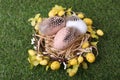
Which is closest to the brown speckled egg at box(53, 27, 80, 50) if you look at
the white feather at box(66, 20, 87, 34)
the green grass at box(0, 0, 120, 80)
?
the white feather at box(66, 20, 87, 34)

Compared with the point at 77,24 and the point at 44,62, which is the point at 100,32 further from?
the point at 44,62

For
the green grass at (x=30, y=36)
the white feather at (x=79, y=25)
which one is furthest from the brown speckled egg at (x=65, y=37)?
the green grass at (x=30, y=36)

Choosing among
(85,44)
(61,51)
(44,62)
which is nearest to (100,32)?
(85,44)

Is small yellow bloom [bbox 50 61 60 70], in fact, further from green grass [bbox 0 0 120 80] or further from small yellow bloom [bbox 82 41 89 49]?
small yellow bloom [bbox 82 41 89 49]

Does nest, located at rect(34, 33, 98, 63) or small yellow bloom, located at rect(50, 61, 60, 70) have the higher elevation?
nest, located at rect(34, 33, 98, 63)

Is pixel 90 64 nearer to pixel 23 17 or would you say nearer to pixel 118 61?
pixel 118 61

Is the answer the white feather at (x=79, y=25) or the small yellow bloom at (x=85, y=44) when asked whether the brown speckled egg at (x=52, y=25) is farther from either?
the small yellow bloom at (x=85, y=44)
